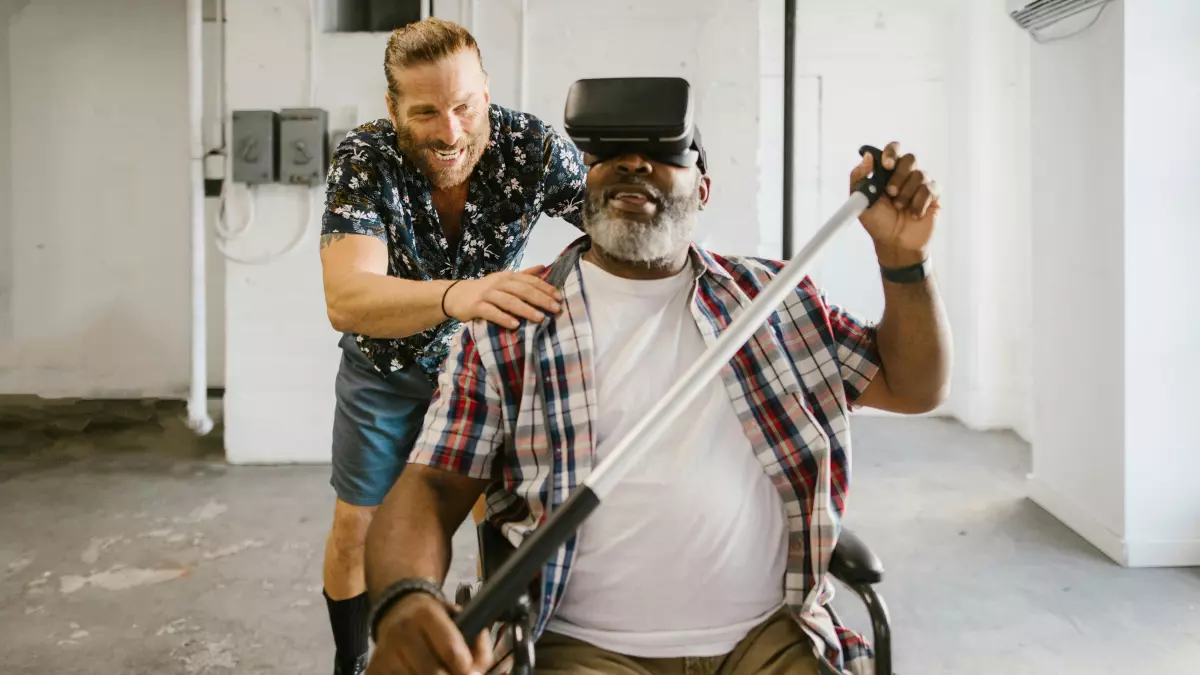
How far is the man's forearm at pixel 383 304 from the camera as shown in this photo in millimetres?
1474

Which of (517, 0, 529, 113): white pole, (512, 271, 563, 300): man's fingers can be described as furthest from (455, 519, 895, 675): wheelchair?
(517, 0, 529, 113): white pole

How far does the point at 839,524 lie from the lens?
1.29 meters

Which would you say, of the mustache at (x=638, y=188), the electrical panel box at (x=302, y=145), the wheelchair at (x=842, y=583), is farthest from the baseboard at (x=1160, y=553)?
the electrical panel box at (x=302, y=145)

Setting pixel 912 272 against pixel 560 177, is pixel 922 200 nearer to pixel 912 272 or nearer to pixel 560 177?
pixel 912 272

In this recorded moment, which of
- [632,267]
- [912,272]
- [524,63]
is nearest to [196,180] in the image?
[524,63]

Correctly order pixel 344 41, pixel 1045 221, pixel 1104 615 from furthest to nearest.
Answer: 1. pixel 344 41
2. pixel 1045 221
3. pixel 1104 615

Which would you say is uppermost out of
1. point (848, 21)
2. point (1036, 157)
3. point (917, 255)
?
point (848, 21)

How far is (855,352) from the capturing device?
53.9 inches

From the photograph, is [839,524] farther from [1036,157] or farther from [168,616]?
[1036,157]

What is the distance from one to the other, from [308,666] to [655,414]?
1.68 m

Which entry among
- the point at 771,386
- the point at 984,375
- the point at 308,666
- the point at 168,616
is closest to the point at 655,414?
the point at 771,386

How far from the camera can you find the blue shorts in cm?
203

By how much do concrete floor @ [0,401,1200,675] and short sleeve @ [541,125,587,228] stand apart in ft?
4.26

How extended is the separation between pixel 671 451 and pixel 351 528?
102cm
